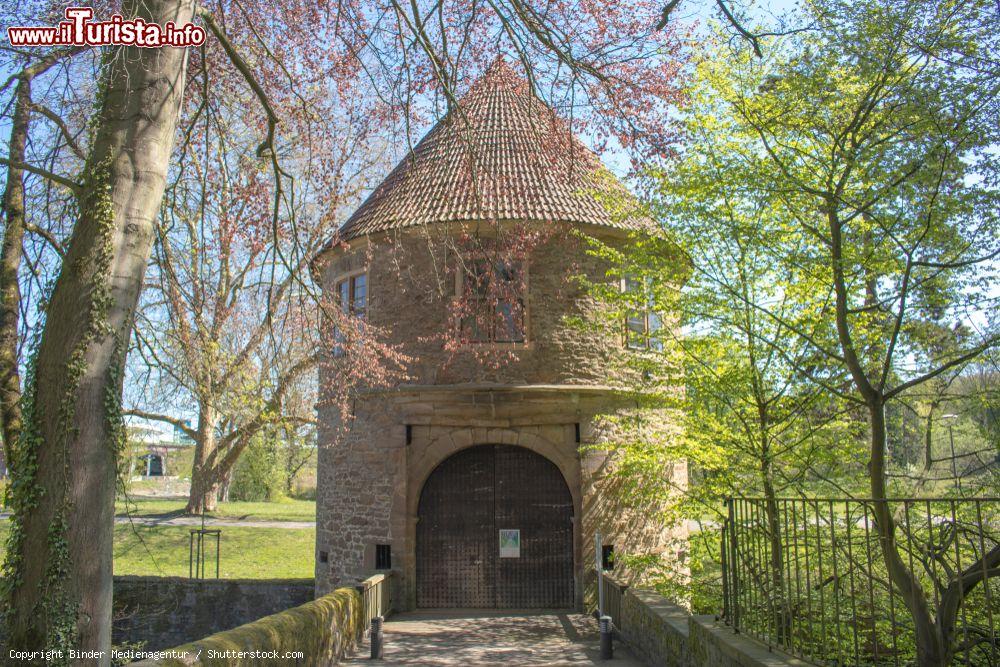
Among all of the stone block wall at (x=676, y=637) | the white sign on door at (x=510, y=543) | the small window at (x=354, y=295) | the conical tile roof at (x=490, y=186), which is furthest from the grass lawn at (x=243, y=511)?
the stone block wall at (x=676, y=637)

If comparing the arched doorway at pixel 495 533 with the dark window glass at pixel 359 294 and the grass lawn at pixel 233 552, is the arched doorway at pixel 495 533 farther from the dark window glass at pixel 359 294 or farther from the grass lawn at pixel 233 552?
the grass lawn at pixel 233 552

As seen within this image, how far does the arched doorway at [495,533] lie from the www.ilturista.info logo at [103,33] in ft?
29.2

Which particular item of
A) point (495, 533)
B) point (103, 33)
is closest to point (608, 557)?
point (495, 533)

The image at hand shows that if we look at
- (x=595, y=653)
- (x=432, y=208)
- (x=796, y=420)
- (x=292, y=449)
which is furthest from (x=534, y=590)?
(x=292, y=449)

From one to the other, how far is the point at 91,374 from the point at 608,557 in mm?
10063

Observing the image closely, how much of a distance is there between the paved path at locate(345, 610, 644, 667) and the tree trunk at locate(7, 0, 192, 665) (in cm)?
490

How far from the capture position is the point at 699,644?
6.88m

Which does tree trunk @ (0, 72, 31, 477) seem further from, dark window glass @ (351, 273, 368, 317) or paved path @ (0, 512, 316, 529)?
paved path @ (0, 512, 316, 529)

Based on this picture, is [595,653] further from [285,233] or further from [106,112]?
[106,112]

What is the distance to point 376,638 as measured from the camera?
33.1 feet

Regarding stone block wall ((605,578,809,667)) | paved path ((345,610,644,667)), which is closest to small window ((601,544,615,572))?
paved path ((345,610,644,667))

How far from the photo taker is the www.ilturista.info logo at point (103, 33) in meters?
→ 6.55

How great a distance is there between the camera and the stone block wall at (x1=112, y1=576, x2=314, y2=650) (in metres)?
16.6

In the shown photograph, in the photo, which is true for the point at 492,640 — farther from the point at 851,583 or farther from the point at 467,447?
the point at 851,583
